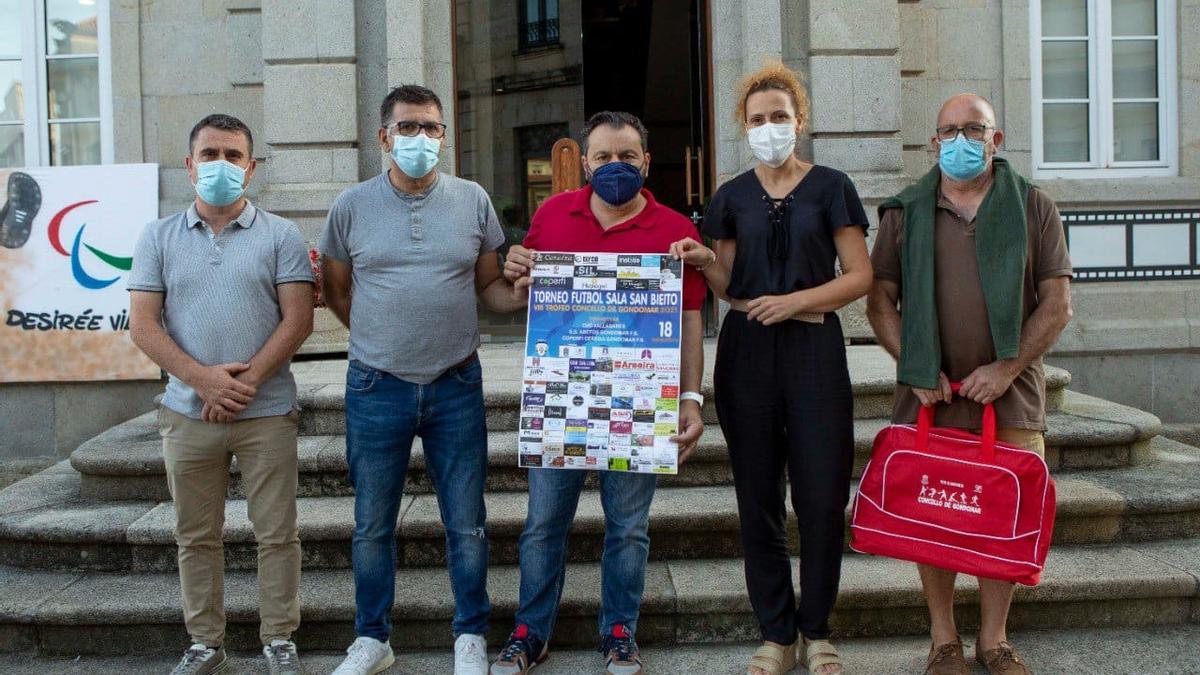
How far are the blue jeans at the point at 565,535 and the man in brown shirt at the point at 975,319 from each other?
3.47 ft

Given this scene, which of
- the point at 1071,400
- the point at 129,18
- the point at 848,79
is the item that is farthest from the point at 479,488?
the point at 129,18

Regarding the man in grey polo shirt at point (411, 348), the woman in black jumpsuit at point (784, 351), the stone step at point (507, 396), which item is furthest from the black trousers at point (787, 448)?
the stone step at point (507, 396)

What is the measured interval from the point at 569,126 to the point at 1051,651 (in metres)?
5.14

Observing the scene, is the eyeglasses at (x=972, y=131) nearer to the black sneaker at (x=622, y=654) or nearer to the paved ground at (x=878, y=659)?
the paved ground at (x=878, y=659)

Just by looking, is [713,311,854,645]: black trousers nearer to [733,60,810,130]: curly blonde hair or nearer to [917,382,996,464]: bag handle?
[917,382,996,464]: bag handle

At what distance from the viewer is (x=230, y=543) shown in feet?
14.6

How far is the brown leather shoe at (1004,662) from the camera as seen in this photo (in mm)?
3621

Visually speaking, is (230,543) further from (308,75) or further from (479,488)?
(308,75)

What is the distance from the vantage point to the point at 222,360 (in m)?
3.63

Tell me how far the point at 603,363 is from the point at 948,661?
5.36 ft

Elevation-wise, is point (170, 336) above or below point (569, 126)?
below

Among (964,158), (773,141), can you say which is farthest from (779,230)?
(964,158)

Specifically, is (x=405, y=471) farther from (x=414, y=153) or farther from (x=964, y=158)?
(x=964, y=158)

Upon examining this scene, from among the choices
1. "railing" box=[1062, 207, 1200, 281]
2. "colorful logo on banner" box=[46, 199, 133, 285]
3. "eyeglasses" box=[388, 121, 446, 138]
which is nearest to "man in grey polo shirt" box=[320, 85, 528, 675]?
"eyeglasses" box=[388, 121, 446, 138]
